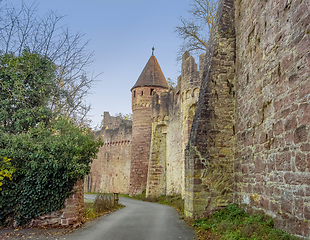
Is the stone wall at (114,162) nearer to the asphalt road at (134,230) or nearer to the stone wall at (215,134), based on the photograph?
the asphalt road at (134,230)

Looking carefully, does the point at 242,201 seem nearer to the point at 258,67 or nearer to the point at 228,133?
the point at 228,133

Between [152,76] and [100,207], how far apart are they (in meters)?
15.8

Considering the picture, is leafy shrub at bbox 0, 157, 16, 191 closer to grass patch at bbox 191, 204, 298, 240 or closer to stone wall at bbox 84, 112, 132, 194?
grass patch at bbox 191, 204, 298, 240

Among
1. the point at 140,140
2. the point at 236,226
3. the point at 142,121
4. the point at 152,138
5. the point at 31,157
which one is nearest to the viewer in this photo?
the point at 236,226

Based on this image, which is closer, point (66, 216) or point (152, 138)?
point (66, 216)

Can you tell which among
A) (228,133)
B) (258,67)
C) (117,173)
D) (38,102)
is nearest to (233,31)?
(258,67)

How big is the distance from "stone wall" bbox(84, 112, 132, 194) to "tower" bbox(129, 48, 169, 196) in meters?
3.72

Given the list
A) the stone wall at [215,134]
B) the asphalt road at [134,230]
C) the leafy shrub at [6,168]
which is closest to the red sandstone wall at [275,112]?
the stone wall at [215,134]

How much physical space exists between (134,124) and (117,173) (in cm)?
680

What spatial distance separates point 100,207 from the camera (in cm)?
1179

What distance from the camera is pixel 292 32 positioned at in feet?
17.4

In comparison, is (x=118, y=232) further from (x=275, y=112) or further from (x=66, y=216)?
(x=275, y=112)

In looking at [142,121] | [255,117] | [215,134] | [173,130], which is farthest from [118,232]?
[142,121]

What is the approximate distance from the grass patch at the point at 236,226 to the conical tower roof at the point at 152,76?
18029mm
